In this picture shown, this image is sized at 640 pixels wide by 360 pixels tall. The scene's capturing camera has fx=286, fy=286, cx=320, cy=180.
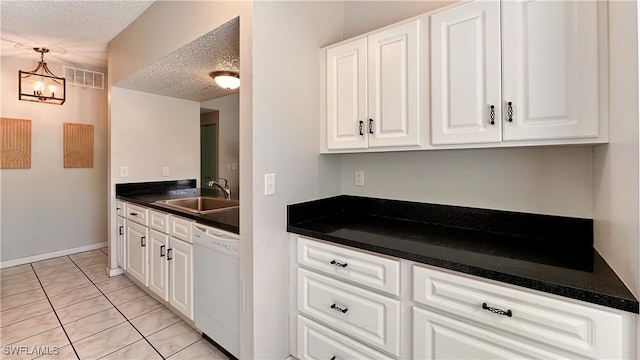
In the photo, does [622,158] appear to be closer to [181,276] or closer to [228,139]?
[181,276]

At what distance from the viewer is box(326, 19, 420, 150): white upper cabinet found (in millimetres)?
1500

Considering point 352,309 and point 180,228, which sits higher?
point 180,228

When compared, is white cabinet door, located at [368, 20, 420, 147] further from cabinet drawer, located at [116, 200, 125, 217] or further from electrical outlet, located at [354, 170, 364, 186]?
cabinet drawer, located at [116, 200, 125, 217]

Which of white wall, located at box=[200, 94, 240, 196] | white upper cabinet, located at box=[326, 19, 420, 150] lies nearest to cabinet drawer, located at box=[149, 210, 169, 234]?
white upper cabinet, located at box=[326, 19, 420, 150]

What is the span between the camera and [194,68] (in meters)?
2.46

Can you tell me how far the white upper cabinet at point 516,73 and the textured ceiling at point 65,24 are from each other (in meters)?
2.44

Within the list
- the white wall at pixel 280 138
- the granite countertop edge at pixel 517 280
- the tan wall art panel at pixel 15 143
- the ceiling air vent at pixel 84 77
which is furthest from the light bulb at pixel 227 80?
the tan wall art panel at pixel 15 143

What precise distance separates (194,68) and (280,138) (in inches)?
55.5

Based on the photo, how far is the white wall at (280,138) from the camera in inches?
59.4

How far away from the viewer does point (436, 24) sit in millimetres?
1400

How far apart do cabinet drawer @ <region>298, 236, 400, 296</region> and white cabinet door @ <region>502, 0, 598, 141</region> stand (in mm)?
783

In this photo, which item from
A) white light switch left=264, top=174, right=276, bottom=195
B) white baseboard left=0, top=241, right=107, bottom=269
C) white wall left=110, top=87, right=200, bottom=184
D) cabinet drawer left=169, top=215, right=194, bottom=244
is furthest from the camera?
white baseboard left=0, top=241, right=107, bottom=269

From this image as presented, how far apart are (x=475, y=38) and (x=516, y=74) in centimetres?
25

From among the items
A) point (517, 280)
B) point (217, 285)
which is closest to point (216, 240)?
point (217, 285)
